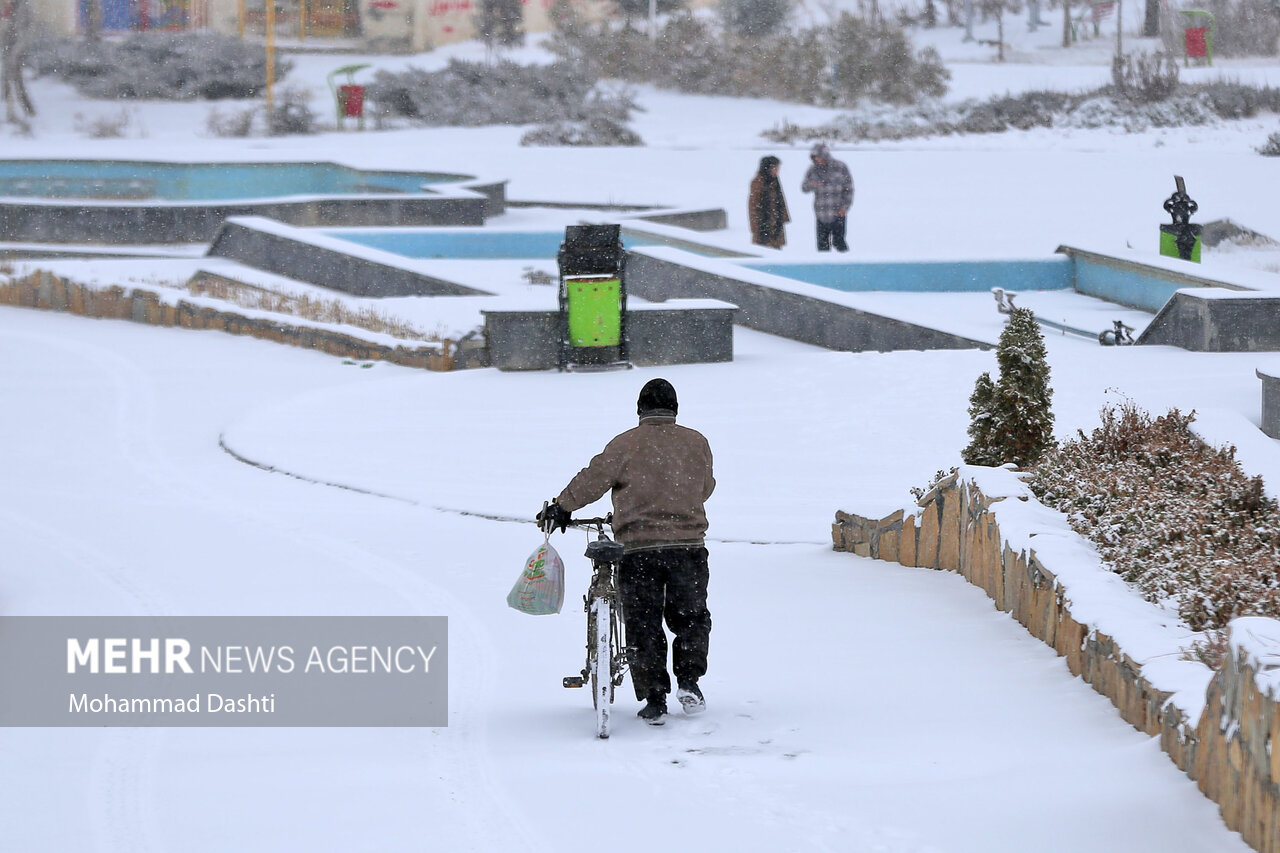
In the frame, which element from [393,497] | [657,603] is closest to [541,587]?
[657,603]

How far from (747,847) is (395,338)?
13.2 meters

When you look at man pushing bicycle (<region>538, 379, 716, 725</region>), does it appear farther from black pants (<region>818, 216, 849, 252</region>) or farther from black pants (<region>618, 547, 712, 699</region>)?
black pants (<region>818, 216, 849, 252</region>)

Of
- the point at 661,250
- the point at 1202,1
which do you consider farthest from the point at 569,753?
the point at 1202,1

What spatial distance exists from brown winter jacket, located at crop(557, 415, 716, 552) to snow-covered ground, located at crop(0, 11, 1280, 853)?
30.5 inches

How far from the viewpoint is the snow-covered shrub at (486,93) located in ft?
143

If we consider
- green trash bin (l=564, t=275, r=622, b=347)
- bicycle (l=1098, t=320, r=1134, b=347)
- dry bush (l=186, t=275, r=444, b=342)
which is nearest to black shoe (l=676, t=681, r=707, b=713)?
green trash bin (l=564, t=275, r=622, b=347)

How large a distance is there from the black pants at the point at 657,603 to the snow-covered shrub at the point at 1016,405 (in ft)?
12.6

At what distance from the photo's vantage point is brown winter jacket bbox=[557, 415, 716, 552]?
6.66 meters

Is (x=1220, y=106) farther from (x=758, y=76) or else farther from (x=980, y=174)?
(x=758, y=76)

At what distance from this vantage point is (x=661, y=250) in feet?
68.9

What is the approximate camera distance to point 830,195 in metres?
23.1

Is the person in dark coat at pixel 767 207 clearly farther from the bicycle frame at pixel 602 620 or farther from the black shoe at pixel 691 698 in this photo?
the bicycle frame at pixel 602 620

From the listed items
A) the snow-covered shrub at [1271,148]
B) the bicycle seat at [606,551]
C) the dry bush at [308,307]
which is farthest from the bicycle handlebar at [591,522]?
the snow-covered shrub at [1271,148]

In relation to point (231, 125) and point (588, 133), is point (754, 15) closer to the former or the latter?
point (588, 133)
